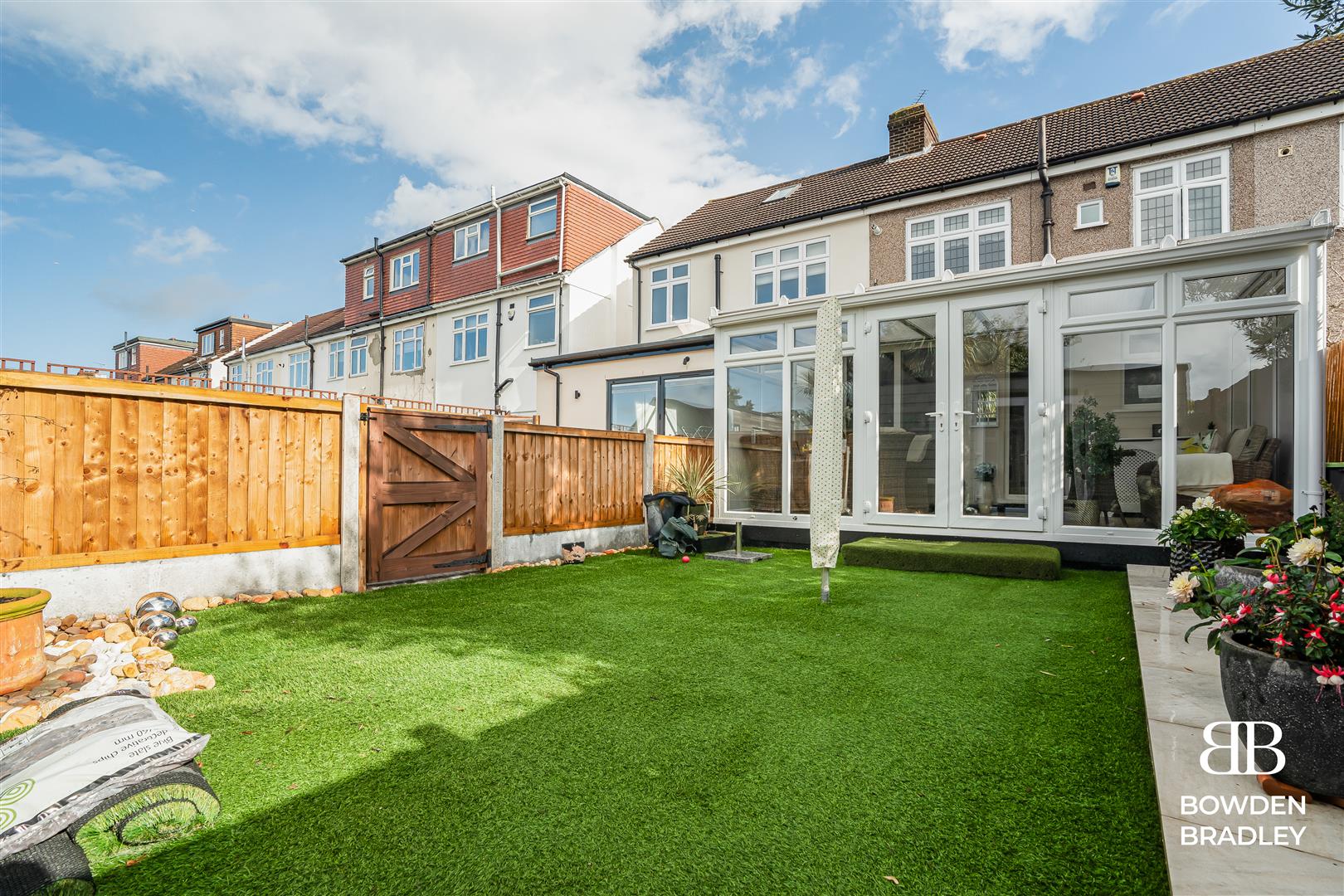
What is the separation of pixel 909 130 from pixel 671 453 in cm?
1037

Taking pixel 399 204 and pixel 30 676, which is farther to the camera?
pixel 399 204

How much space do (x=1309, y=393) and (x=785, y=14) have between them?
8150 millimetres

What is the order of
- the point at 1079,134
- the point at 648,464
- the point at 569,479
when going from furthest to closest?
the point at 1079,134 < the point at 648,464 < the point at 569,479

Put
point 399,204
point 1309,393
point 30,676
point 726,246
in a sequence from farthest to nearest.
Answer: point 399,204 < point 726,246 < point 1309,393 < point 30,676

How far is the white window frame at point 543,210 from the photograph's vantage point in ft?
54.9

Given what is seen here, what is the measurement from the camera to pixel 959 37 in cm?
866

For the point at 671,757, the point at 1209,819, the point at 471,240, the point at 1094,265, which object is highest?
the point at 471,240

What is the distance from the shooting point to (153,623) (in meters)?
3.51

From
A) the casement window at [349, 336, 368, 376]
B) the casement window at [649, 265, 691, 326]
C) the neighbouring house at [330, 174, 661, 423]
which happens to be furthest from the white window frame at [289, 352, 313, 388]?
the casement window at [649, 265, 691, 326]

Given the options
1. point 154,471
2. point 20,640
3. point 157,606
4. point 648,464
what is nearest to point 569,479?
point 648,464

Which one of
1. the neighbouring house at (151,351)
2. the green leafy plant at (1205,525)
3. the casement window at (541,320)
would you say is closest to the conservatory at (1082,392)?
the green leafy plant at (1205,525)

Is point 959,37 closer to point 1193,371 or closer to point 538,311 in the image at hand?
A: point 1193,371

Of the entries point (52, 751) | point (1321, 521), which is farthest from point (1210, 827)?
point (52, 751)

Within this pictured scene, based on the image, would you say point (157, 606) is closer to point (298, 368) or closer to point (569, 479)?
point (569, 479)
